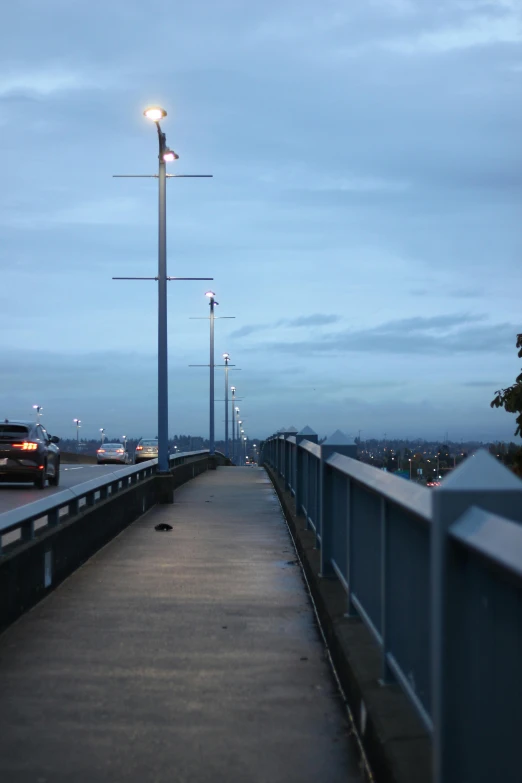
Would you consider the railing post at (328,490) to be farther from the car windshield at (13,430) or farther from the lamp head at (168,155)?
the car windshield at (13,430)

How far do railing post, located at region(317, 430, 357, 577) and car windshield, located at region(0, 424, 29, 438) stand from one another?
645 inches

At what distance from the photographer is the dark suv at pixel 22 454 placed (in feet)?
78.1

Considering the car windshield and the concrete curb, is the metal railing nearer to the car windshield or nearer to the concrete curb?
the concrete curb

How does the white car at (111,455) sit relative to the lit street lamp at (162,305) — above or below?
below

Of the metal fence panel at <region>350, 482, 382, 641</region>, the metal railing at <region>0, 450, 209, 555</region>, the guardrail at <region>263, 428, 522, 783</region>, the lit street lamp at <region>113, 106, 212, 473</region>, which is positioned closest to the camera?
the guardrail at <region>263, 428, 522, 783</region>

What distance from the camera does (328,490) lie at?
9086 mm

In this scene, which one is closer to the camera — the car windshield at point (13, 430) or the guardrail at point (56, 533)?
the guardrail at point (56, 533)

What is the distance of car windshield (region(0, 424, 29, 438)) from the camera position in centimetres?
2427

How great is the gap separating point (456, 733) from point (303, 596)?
6357mm

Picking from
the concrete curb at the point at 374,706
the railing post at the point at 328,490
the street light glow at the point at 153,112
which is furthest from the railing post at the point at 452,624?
the street light glow at the point at 153,112

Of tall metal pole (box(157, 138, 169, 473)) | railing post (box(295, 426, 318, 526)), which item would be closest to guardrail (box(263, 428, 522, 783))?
railing post (box(295, 426, 318, 526))

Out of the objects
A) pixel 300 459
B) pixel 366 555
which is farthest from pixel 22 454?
pixel 366 555

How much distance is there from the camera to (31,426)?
25.1m

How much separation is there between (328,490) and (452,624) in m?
5.54
